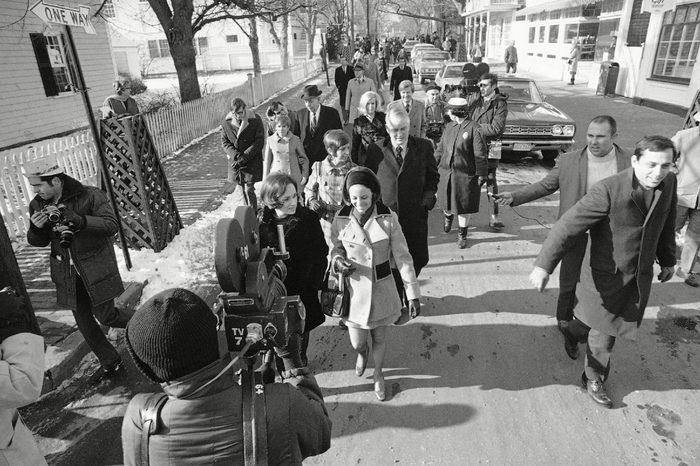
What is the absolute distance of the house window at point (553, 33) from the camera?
84.4 ft

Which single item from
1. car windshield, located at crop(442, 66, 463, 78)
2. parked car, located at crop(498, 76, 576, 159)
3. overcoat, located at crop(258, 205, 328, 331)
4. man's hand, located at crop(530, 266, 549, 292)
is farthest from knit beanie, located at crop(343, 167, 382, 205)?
car windshield, located at crop(442, 66, 463, 78)

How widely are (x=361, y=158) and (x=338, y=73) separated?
770 centimetres

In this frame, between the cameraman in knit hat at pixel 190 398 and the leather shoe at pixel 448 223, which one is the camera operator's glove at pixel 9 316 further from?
the leather shoe at pixel 448 223

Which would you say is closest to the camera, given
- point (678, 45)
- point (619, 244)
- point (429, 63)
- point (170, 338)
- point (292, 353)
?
point (170, 338)

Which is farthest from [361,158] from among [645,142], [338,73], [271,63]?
[271,63]

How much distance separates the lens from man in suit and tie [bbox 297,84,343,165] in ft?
21.6

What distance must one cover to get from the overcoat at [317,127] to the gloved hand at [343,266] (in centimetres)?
366

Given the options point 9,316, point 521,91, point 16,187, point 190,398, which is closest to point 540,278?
point 190,398

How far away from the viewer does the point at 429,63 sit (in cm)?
2288

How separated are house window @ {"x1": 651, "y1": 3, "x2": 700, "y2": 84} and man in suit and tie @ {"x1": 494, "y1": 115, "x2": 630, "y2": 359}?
1369 centimetres

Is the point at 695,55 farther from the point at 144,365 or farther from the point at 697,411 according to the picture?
the point at 144,365

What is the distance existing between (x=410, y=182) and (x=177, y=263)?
3284 mm

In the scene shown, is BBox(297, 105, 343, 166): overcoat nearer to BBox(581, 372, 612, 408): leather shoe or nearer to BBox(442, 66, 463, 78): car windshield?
BBox(581, 372, 612, 408): leather shoe

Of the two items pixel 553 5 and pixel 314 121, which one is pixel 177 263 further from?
pixel 553 5
